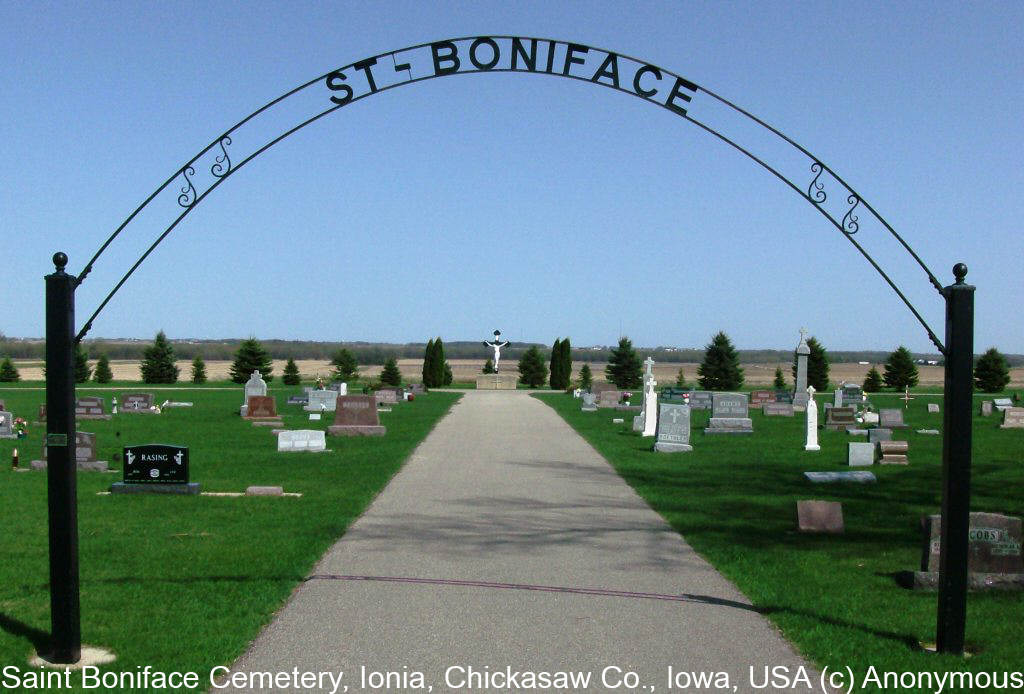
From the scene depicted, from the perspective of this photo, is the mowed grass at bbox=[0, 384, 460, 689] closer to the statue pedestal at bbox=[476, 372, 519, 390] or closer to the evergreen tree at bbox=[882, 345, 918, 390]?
the statue pedestal at bbox=[476, 372, 519, 390]

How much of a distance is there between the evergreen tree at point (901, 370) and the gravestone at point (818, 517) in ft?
196

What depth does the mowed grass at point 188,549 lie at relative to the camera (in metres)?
6.97

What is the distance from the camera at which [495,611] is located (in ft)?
25.2

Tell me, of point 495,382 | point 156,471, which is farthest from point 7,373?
point 156,471

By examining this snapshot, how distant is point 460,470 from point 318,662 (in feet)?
41.2

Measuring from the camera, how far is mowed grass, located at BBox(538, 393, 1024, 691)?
7.01 m

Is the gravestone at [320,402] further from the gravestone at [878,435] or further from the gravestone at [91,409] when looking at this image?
the gravestone at [878,435]

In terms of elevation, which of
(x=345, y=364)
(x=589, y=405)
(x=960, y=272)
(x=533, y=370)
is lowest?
(x=589, y=405)

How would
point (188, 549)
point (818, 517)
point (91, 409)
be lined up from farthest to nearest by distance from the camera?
point (91, 409) → point (818, 517) → point (188, 549)

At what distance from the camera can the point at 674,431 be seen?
23.1m

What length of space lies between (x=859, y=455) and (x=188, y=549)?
14516 mm

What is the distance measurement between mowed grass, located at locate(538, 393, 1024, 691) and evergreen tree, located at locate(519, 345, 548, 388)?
49879 mm

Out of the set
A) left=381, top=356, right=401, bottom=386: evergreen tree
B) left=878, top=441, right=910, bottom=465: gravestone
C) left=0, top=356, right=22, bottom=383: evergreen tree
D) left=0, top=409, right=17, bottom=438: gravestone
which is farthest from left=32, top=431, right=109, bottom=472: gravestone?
left=0, top=356, right=22, bottom=383: evergreen tree

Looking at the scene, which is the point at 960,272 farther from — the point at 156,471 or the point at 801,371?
the point at 801,371
